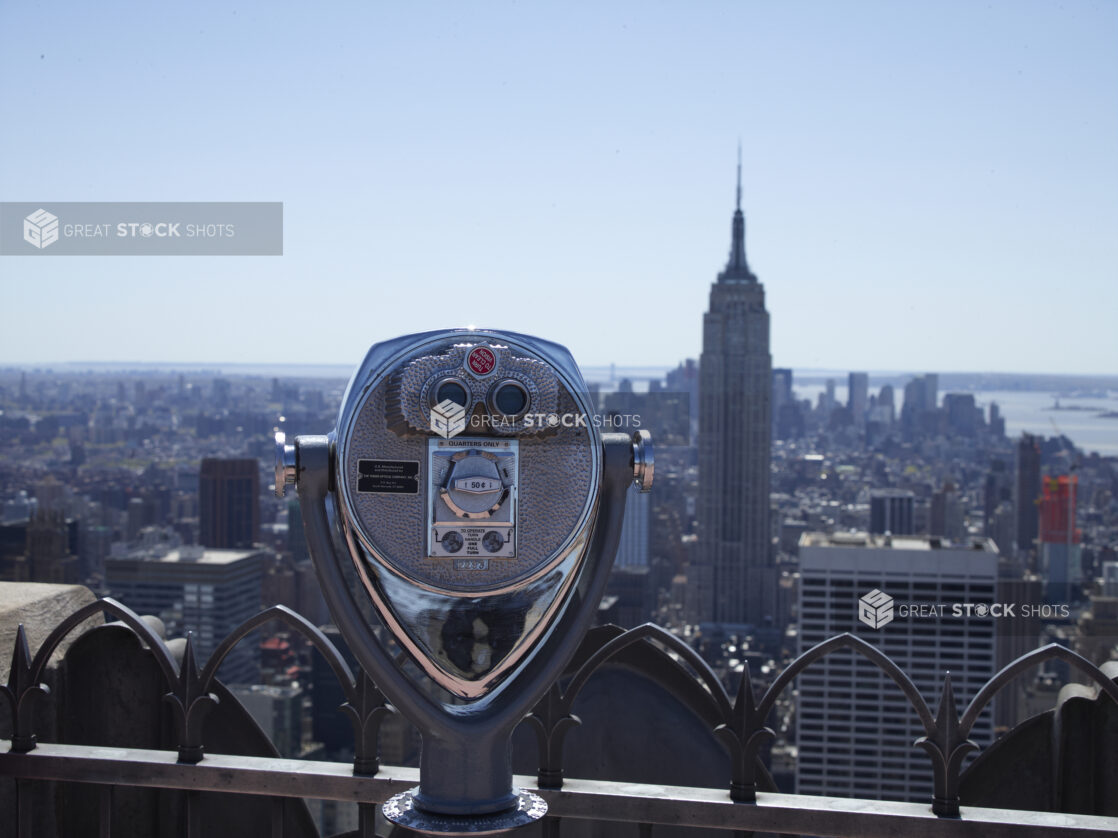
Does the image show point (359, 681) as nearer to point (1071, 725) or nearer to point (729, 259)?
point (1071, 725)

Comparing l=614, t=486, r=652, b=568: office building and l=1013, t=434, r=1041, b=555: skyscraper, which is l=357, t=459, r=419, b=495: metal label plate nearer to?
l=614, t=486, r=652, b=568: office building

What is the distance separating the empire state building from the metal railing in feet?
216

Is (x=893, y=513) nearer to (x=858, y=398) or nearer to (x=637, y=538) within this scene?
(x=637, y=538)

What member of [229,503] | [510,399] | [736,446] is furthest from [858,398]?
[510,399]

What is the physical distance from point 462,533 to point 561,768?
0.57 meters

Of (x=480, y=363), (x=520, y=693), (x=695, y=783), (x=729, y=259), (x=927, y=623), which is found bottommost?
(x=927, y=623)

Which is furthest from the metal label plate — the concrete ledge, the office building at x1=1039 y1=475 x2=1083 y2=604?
the office building at x1=1039 y1=475 x2=1083 y2=604

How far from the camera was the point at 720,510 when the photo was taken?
246 feet

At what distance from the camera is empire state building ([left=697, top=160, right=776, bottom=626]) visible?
69.9 m

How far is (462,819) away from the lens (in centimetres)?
157

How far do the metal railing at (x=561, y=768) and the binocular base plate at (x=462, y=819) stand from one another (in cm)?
28

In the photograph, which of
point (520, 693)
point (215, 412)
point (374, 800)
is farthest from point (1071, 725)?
point (215, 412)

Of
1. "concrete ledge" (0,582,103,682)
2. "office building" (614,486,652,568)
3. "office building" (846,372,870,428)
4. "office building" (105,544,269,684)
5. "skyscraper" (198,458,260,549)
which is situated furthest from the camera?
"office building" (846,372,870,428)

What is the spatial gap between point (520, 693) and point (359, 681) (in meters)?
0.47
